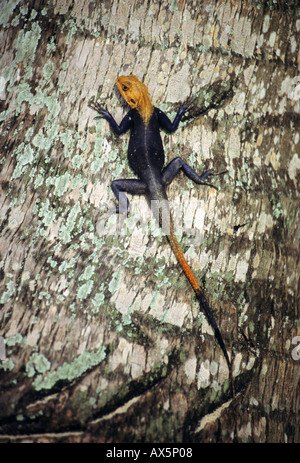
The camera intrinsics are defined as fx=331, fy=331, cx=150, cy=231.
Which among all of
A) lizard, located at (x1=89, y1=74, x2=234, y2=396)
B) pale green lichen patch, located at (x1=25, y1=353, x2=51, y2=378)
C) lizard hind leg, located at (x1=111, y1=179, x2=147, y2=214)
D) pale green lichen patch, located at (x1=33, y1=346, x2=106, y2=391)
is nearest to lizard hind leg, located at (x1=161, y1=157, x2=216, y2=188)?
lizard, located at (x1=89, y1=74, x2=234, y2=396)

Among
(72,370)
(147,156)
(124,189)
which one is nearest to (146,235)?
(124,189)

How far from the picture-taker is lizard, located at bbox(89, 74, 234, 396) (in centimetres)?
240

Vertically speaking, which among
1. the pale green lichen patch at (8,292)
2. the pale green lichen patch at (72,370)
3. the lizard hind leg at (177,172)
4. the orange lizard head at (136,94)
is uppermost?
the orange lizard head at (136,94)

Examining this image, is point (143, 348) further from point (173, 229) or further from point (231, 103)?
point (231, 103)

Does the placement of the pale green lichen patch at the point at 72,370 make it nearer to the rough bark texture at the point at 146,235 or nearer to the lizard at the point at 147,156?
the rough bark texture at the point at 146,235

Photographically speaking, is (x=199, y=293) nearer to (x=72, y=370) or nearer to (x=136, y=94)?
(x=72, y=370)

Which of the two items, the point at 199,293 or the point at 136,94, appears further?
the point at 136,94

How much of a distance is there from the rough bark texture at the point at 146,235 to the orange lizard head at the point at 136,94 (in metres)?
0.09

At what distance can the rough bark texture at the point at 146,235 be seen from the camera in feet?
6.57

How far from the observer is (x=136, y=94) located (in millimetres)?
2438

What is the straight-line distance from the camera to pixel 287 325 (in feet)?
7.75

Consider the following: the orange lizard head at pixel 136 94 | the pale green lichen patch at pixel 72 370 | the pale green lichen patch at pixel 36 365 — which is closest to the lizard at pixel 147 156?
the orange lizard head at pixel 136 94

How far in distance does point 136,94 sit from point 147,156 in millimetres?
453

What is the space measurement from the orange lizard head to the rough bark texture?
93mm
